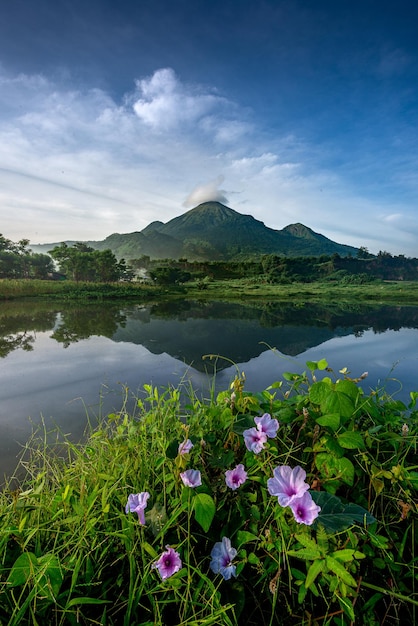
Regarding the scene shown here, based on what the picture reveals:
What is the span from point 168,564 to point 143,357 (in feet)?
18.0

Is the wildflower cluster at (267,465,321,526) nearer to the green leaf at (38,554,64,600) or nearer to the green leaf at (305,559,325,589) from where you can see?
the green leaf at (305,559,325,589)

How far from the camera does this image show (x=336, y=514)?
76 centimetres

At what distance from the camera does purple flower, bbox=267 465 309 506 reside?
694 mm

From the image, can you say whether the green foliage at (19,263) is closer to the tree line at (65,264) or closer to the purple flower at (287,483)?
the tree line at (65,264)

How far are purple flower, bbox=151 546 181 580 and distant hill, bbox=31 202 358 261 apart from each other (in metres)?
86.8

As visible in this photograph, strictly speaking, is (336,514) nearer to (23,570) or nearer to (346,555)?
(346,555)

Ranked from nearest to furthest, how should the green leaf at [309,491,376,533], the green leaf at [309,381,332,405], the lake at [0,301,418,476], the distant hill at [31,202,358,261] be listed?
the green leaf at [309,491,376,533], the green leaf at [309,381,332,405], the lake at [0,301,418,476], the distant hill at [31,202,358,261]

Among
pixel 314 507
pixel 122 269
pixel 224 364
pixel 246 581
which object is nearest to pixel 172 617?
pixel 246 581

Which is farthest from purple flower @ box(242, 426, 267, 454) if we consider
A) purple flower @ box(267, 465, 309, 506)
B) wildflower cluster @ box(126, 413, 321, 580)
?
purple flower @ box(267, 465, 309, 506)

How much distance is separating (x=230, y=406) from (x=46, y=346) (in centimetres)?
685

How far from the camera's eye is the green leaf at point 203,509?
0.76 meters

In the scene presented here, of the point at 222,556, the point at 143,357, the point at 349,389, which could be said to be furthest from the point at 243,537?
the point at 143,357

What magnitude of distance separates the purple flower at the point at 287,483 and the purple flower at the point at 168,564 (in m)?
0.30

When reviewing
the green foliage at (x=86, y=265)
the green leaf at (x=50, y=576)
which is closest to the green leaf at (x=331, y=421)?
the green leaf at (x=50, y=576)
